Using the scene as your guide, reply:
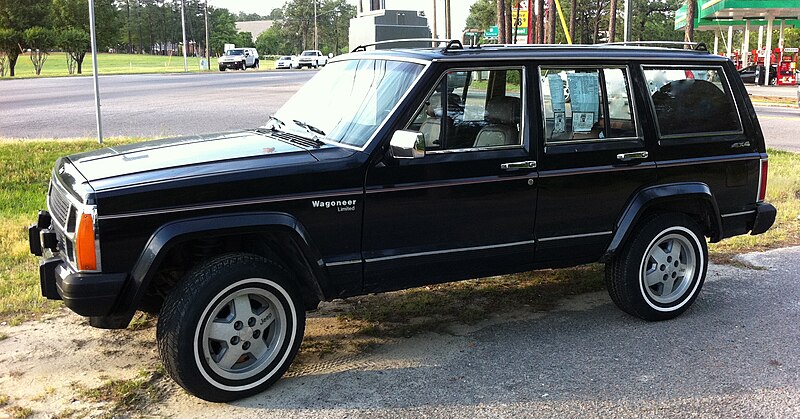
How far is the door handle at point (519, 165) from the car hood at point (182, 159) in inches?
48.8

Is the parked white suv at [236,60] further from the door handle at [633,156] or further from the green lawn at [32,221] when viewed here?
the door handle at [633,156]

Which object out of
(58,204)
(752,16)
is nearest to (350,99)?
(58,204)

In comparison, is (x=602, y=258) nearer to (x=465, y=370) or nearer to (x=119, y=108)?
(x=465, y=370)

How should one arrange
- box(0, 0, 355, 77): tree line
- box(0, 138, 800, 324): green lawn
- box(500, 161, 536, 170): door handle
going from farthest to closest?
box(0, 0, 355, 77): tree line
box(0, 138, 800, 324): green lawn
box(500, 161, 536, 170): door handle

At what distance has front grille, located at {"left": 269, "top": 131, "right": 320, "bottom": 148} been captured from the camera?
445 cm

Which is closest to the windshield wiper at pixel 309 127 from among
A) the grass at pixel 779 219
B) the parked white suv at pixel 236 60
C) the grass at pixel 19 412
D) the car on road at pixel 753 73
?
the grass at pixel 19 412

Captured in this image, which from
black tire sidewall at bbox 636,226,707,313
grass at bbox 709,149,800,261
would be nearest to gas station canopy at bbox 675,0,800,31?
grass at bbox 709,149,800,261

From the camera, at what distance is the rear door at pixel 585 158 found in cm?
477

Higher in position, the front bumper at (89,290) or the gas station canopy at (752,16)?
the gas station canopy at (752,16)

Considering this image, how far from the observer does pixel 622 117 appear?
504 centimetres

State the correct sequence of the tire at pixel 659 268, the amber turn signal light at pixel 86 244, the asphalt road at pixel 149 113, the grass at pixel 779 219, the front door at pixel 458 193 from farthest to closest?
the asphalt road at pixel 149 113, the grass at pixel 779 219, the tire at pixel 659 268, the front door at pixel 458 193, the amber turn signal light at pixel 86 244

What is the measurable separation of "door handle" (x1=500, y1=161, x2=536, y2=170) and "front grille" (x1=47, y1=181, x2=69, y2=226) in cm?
255

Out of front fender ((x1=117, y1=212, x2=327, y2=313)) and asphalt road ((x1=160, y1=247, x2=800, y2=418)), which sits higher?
front fender ((x1=117, y1=212, x2=327, y2=313))

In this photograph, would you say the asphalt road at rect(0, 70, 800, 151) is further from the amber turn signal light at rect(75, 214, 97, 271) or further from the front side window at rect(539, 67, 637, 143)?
the amber turn signal light at rect(75, 214, 97, 271)
